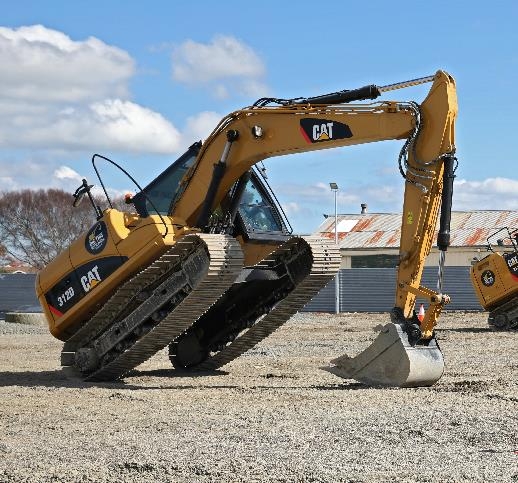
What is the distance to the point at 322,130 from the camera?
465 inches

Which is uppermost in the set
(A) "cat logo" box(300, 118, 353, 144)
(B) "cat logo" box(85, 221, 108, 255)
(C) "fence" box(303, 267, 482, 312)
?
(A) "cat logo" box(300, 118, 353, 144)

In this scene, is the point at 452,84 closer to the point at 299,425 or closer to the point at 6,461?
the point at 299,425

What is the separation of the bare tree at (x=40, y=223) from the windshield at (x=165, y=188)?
43.8 meters

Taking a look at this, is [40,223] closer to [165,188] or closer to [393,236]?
[393,236]

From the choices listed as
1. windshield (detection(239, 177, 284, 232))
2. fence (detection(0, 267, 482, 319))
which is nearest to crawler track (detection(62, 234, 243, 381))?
windshield (detection(239, 177, 284, 232))

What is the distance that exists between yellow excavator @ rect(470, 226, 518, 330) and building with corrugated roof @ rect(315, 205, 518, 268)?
68.6 ft

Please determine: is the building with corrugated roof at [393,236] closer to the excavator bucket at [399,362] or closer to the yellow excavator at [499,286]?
the yellow excavator at [499,286]

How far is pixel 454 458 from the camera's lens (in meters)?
7.34

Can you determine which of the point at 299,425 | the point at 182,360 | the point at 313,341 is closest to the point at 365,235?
the point at 313,341

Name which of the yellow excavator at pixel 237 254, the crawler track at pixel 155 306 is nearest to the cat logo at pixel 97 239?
the yellow excavator at pixel 237 254

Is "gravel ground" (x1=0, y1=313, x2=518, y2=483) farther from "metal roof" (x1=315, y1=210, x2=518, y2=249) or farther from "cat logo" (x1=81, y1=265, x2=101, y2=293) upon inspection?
"metal roof" (x1=315, y1=210, x2=518, y2=249)

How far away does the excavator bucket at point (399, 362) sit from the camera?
1100 cm

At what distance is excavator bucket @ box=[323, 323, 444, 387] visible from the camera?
11.0 meters

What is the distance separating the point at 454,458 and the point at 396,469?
0.59 meters
